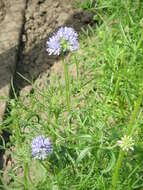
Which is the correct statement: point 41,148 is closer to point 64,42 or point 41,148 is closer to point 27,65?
point 64,42

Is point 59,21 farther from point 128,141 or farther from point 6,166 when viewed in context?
point 128,141

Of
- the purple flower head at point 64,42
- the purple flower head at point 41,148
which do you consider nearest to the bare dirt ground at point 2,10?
the purple flower head at point 64,42

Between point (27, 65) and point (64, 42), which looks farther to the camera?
point (27, 65)

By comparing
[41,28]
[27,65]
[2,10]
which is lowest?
[27,65]

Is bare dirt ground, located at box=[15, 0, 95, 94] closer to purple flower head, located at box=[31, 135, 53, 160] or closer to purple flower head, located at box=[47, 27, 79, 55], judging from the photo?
purple flower head, located at box=[47, 27, 79, 55]

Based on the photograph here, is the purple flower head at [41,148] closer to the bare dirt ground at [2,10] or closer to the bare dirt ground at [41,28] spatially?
the bare dirt ground at [41,28]

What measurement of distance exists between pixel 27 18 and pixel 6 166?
157 cm

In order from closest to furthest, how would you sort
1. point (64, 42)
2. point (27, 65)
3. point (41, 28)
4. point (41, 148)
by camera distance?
point (41, 148) → point (64, 42) → point (27, 65) → point (41, 28)

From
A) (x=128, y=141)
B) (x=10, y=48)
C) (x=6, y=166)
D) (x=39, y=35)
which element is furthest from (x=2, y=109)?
(x=128, y=141)

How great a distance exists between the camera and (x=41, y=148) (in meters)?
2.24

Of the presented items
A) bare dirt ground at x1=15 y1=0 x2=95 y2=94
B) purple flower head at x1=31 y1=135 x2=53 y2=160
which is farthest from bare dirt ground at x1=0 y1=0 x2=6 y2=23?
purple flower head at x1=31 y1=135 x2=53 y2=160

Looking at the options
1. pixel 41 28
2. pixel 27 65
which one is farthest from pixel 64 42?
pixel 41 28

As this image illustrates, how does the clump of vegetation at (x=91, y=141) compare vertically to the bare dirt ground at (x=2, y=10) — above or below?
below

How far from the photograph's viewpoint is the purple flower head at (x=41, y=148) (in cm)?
223
